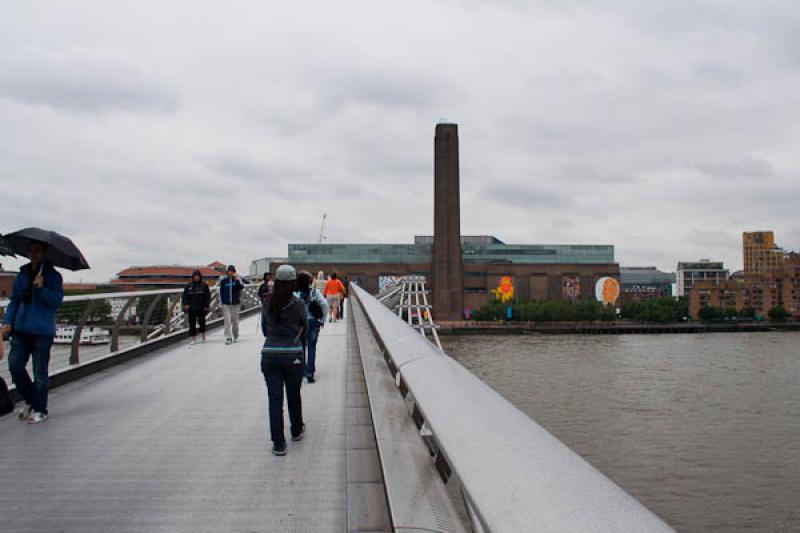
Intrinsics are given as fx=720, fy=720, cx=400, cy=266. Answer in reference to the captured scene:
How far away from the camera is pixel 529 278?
92125 mm

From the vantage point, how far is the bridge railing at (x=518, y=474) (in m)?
1.07

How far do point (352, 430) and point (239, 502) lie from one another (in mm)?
1173

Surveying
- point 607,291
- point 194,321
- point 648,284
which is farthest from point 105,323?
point 648,284

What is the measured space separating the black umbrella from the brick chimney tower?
7232cm

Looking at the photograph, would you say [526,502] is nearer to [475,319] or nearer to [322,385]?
[322,385]

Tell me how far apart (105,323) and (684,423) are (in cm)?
2072

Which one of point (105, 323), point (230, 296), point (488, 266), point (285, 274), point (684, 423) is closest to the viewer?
point (285, 274)

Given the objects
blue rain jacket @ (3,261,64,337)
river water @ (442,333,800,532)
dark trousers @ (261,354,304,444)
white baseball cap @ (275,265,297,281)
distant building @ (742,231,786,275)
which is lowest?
river water @ (442,333,800,532)

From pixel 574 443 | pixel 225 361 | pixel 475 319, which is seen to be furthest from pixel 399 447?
pixel 475 319

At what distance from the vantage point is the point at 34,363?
210 inches

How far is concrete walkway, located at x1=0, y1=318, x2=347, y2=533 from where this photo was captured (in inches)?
126

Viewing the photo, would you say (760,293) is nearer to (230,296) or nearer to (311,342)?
(230,296)

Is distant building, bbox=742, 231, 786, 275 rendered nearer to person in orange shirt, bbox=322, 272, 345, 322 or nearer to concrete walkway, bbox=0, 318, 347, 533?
person in orange shirt, bbox=322, 272, 345, 322

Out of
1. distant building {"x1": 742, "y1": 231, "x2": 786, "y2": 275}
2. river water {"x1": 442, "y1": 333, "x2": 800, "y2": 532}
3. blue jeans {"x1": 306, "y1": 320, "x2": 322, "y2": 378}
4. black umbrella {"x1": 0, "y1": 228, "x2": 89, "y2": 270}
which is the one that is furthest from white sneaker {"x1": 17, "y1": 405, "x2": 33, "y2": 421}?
distant building {"x1": 742, "y1": 231, "x2": 786, "y2": 275}
